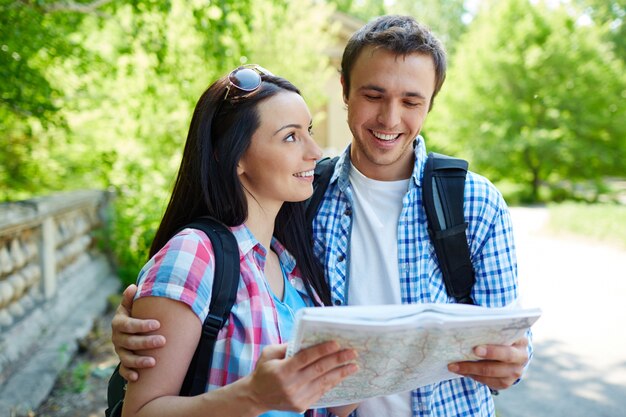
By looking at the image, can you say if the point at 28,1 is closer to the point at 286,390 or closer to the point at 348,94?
the point at 348,94

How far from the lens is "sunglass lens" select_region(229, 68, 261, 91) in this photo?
5.87 ft

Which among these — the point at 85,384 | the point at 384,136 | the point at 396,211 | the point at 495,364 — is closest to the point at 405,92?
the point at 384,136

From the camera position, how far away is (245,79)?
1.79 meters

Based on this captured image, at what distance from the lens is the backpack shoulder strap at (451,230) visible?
1.89 metres

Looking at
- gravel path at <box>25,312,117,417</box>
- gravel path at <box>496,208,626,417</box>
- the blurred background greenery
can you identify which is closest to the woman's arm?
gravel path at <box>25,312,117,417</box>

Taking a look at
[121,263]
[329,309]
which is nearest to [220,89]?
[329,309]

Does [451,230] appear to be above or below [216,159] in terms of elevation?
below

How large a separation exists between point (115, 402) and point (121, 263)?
5.82 metres

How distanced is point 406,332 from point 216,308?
0.57 meters

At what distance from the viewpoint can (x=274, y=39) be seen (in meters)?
12.6

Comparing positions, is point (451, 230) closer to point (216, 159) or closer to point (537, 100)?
A: point (216, 159)

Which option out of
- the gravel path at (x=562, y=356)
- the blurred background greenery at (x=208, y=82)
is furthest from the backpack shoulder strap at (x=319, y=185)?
the blurred background greenery at (x=208, y=82)

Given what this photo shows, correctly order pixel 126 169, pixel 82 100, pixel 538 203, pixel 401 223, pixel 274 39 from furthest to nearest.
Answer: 1. pixel 538 203
2. pixel 274 39
3. pixel 126 169
4. pixel 82 100
5. pixel 401 223

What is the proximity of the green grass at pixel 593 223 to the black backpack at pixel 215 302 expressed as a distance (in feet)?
35.2
